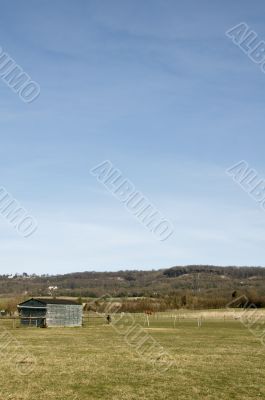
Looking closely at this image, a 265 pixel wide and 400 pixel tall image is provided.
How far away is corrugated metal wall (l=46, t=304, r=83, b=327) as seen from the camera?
69312mm

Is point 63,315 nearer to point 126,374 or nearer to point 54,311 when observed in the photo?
point 54,311

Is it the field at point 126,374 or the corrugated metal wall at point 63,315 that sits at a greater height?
the corrugated metal wall at point 63,315

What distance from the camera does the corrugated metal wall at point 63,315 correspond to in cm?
6931

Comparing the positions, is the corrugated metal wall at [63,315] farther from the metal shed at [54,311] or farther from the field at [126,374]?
the field at [126,374]

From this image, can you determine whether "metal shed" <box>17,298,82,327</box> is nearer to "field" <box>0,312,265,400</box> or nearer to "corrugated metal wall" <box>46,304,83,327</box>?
"corrugated metal wall" <box>46,304,83,327</box>

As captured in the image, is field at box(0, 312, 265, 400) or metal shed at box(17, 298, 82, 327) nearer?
field at box(0, 312, 265, 400)

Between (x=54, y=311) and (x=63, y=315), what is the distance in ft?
4.42

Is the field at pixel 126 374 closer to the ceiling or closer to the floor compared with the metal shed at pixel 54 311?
closer to the floor

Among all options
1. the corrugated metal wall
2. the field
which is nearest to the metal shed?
the corrugated metal wall

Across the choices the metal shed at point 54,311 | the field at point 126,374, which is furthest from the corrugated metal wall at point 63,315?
the field at point 126,374

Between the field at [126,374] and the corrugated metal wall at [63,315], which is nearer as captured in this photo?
the field at [126,374]

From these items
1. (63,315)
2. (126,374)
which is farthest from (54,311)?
(126,374)

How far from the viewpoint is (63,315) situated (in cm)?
7025

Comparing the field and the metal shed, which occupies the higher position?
the metal shed
